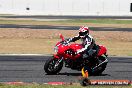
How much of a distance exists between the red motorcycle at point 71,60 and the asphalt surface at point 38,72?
28 centimetres

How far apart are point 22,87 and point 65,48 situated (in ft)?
12.9

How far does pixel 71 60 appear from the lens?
16.6 metres

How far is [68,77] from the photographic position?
16.3m

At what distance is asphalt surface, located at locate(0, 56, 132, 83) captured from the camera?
51.6 feet

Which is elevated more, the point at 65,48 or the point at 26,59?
the point at 65,48

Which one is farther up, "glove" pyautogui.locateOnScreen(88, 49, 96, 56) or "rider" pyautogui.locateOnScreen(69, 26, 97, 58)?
"rider" pyautogui.locateOnScreen(69, 26, 97, 58)

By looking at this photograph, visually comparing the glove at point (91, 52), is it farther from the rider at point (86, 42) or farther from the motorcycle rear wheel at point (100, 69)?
the motorcycle rear wheel at point (100, 69)
